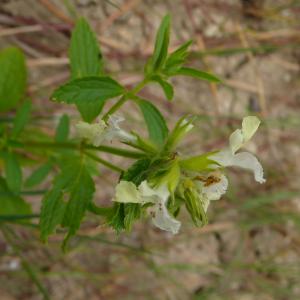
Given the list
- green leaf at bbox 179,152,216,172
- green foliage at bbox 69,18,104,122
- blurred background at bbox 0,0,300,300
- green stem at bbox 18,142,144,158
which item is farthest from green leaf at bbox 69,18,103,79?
blurred background at bbox 0,0,300,300

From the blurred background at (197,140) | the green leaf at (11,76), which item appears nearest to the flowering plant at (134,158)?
the green leaf at (11,76)

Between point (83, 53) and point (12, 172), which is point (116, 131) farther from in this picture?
point (12, 172)

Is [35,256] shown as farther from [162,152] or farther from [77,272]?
[162,152]

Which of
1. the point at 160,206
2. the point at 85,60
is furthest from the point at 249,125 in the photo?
the point at 85,60

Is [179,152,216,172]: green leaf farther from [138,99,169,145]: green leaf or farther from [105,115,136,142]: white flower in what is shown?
[138,99,169,145]: green leaf

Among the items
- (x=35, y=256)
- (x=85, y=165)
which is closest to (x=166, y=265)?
(x=35, y=256)
